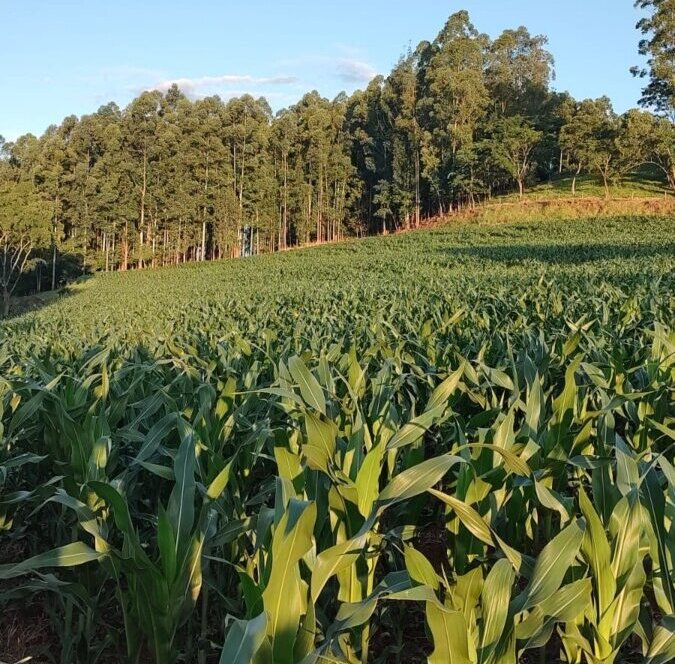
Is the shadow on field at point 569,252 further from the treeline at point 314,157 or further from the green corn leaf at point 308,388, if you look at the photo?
the treeline at point 314,157

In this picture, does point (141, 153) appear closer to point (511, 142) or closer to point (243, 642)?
point (511, 142)

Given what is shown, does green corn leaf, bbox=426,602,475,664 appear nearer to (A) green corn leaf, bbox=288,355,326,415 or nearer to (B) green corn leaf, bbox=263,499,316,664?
(B) green corn leaf, bbox=263,499,316,664

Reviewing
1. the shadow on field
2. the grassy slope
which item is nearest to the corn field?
the grassy slope

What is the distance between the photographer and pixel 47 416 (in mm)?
2639

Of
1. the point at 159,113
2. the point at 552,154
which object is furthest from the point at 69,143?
the point at 552,154

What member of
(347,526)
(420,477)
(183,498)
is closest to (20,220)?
(183,498)

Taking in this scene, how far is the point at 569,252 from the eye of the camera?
23.7 metres

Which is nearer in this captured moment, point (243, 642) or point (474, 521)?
point (243, 642)

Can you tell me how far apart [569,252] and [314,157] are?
140ft

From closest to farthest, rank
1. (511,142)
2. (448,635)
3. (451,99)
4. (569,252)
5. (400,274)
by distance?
(448,635)
(400,274)
(569,252)
(511,142)
(451,99)

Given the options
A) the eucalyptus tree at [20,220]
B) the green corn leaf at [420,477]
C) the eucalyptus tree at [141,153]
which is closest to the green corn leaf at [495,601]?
the green corn leaf at [420,477]

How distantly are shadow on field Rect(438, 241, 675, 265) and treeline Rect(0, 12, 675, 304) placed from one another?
21.8m

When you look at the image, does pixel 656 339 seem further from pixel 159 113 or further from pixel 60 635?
pixel 159 113

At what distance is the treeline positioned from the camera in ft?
159
